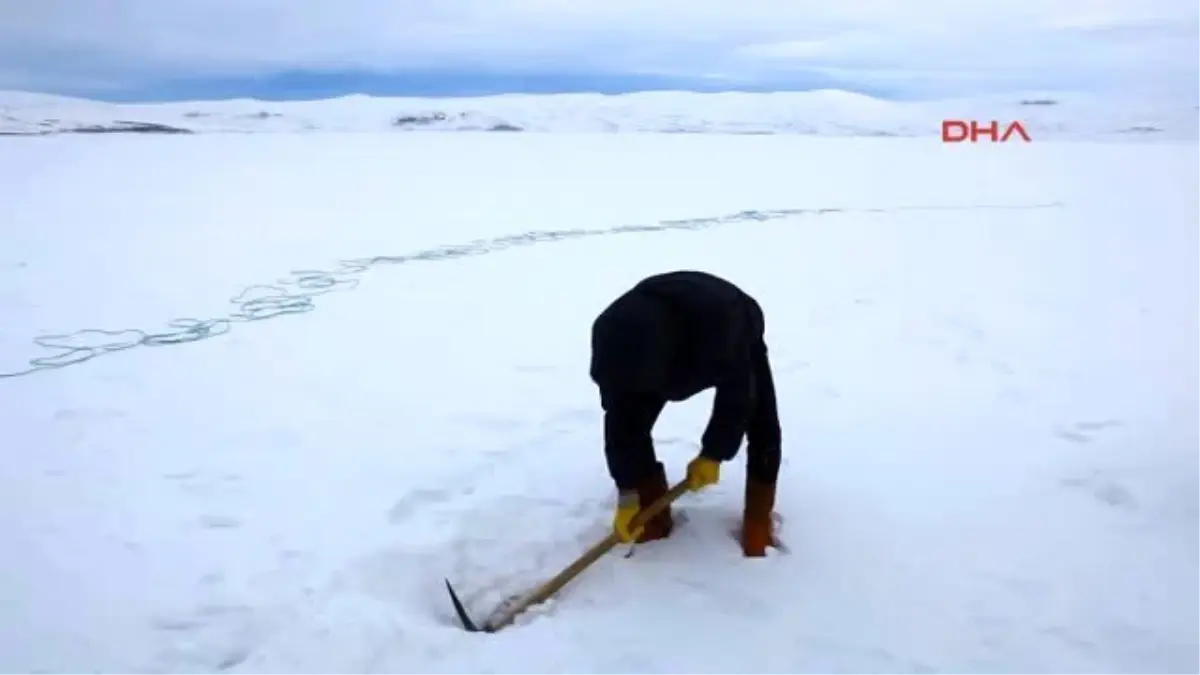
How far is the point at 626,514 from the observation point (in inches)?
89.0

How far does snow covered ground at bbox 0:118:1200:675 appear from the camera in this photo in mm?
2098

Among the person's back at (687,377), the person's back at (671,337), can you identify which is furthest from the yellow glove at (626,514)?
the person's back at (671,337)

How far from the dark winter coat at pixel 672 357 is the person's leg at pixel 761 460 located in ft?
0.14

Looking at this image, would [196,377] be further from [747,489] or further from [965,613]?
[965,613]

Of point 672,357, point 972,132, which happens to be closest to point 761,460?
point 672,357

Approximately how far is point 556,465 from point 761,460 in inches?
34.0

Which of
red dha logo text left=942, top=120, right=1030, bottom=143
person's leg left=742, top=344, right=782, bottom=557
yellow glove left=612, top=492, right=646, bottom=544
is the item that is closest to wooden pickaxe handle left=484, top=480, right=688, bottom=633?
yellow glove left=612, top=492, right=646, bottom=544

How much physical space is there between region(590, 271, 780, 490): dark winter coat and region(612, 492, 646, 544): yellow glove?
1.3 inches

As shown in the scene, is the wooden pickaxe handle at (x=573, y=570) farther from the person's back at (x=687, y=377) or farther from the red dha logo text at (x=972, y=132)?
the red dha logo text at (x=972, y=132)

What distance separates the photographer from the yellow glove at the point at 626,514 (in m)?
2.25

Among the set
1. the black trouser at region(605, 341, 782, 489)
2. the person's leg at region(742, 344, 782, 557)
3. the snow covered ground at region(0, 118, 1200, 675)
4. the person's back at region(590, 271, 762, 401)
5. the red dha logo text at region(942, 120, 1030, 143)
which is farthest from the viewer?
the red dha logo text at region(942, 120, 1030, 143)

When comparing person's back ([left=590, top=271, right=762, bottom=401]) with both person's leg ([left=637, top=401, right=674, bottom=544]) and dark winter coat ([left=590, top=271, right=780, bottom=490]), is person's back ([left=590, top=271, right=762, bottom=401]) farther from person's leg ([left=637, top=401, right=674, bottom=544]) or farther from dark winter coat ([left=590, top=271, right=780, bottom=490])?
person's leg ([left=637, top=401, right=674, bottom=544])

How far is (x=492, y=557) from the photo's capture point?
248 centimetres

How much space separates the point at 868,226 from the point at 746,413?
643 centimetres
